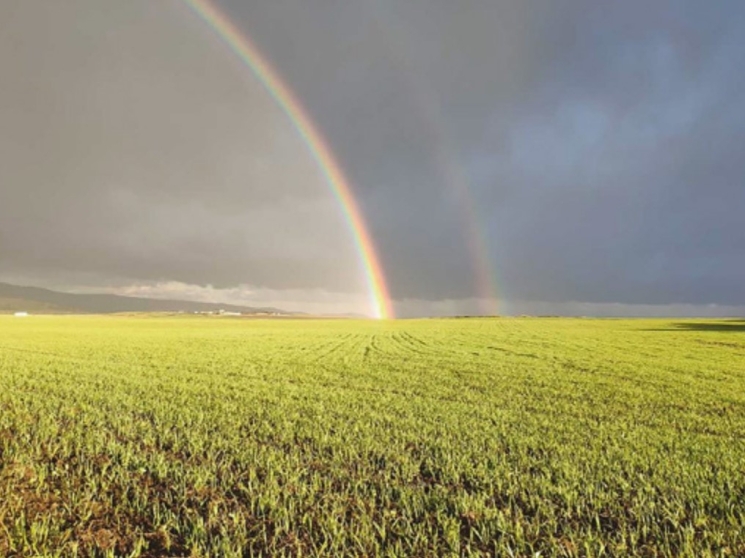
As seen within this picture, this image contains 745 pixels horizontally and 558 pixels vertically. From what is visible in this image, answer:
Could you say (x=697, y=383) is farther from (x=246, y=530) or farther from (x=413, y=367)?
(x=246, y=530)

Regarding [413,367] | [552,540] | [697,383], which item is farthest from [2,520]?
[697,383]

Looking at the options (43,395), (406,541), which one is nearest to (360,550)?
(406,541)

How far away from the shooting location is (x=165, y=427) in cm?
1055

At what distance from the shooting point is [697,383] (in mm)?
19672

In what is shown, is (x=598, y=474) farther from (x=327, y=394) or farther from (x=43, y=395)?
(x=43, y=395)

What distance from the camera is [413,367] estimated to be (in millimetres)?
24875

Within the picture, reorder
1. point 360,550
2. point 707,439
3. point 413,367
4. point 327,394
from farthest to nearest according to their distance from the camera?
point 413,367, point 327,394, point 707,439, point 360,550

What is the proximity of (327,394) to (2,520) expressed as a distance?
1066 centimetres

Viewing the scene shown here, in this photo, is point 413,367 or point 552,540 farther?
point 413,367

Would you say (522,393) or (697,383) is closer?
(522,393)

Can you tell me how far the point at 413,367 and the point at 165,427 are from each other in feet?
52.8

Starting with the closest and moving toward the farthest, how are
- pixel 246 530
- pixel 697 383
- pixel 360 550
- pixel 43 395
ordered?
pixel 360 550 < pixel 246 530 < pixel 43 395 < pixel 697 383

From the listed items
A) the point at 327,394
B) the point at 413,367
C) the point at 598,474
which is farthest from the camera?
the point at 413,367

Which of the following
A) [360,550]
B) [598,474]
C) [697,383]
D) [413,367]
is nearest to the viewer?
[360,550]
